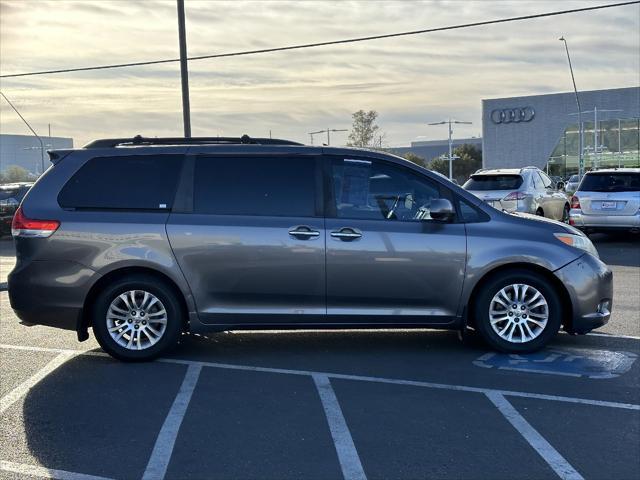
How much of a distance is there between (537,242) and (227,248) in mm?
2723

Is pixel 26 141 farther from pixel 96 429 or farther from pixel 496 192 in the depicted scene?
pixel 96 429

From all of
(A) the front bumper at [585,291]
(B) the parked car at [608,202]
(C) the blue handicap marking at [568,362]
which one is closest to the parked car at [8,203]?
(B) the parked car at [608,202]

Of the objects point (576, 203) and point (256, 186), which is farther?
point (576, 203)

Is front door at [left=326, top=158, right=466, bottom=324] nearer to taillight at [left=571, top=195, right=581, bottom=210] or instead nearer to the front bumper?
the front bumper

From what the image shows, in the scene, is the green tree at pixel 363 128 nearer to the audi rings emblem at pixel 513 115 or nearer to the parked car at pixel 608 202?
the audi rings emblem at pixel 513 115

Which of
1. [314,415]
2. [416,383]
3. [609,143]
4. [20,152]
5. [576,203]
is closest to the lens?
[314,415]

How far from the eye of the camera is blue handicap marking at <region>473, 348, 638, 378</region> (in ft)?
19.8

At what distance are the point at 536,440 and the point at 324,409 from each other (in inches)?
56.6

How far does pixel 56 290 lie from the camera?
630cm

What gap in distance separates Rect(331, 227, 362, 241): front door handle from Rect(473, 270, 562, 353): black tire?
4.03ft

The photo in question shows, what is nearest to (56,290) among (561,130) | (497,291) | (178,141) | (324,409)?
(178,141)

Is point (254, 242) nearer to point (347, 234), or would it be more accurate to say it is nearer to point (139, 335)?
point (347, 234)

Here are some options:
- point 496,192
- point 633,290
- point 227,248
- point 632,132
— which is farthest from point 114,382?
point 632,132

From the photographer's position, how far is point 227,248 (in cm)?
630
